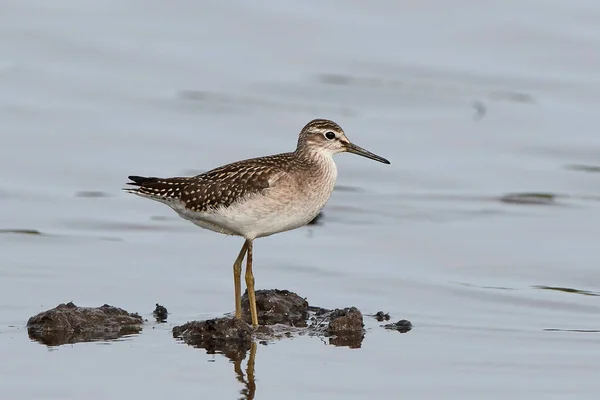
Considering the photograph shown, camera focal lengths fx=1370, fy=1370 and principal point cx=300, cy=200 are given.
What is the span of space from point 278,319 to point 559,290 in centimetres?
307

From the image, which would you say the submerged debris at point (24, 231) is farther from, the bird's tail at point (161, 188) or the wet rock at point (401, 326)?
the wet rock at point (401, 326)

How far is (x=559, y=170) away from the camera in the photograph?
18562 millimetres

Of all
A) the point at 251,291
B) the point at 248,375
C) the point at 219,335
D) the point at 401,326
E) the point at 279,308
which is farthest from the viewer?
the point at 279,308

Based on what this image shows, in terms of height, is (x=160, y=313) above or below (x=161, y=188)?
below

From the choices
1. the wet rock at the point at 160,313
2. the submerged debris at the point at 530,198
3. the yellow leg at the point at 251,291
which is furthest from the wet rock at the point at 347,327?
the submerged debris at the point at 530,198

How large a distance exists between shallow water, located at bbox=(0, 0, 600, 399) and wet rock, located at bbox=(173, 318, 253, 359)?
0.58 feet

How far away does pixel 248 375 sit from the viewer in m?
10.4

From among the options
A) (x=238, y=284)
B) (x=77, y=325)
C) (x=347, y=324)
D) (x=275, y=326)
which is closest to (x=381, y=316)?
(x=347, y=324)

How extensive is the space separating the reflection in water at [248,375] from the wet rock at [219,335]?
0.13m

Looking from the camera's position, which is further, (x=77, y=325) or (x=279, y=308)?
(x=279, y=308)

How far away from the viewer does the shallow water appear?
10.7 meters

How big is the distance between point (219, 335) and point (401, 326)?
65.5 inches

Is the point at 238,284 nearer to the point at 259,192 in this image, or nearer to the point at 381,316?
the point at 259,192

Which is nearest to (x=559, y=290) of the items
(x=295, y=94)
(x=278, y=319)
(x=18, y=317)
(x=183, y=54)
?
(x=278, y=319)
